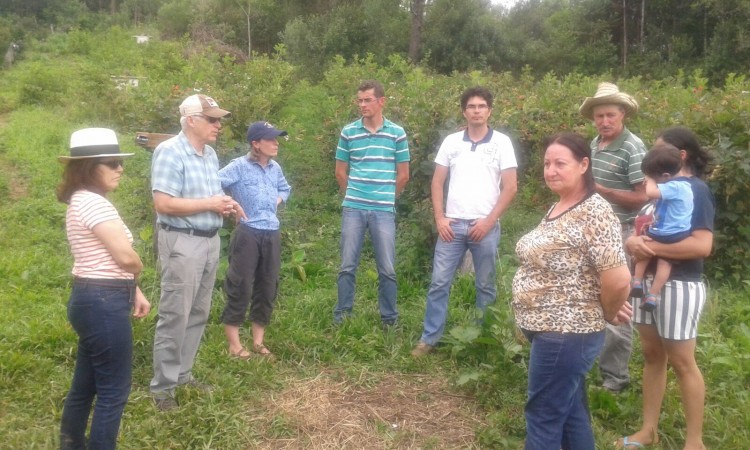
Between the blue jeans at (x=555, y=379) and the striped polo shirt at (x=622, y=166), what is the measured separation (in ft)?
4.42

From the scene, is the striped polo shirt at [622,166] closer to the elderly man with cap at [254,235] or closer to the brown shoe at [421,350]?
the brown shoe at [421,350]

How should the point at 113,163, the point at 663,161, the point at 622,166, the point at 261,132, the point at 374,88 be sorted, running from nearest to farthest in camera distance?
the point at 113,163, the point at 663,161, the point at 622,166, the point at 261,132, the point at 374,88

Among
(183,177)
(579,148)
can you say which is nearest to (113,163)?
(183,177)

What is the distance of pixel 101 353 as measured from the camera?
10.3 ft

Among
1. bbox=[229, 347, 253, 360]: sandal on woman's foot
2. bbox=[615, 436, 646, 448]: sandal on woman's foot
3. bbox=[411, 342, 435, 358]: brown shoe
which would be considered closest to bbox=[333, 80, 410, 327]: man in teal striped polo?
bbox=[411, 342, 435, 358]: brown shoe

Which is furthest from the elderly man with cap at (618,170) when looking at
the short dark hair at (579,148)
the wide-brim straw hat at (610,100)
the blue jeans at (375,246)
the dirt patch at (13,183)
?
the dirt patch at (13,183)

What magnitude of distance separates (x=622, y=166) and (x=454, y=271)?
4.55ft

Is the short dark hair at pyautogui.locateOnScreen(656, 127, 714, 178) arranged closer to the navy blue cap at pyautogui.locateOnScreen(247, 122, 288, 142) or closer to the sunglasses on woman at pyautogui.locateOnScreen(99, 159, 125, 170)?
the navy blue cap at pyautogui.locateOnScreen(247, 122, 288, 142)

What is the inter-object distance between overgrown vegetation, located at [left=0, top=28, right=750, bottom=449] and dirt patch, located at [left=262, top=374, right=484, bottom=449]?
20 mm

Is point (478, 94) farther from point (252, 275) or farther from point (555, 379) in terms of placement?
point (555, 379)

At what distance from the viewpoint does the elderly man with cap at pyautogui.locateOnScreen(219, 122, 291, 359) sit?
458cm

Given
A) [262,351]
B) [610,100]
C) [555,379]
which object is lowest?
[262,351]

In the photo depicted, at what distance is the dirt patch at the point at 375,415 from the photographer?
3.90 metres

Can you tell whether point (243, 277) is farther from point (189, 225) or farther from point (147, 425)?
point (147, 425)
